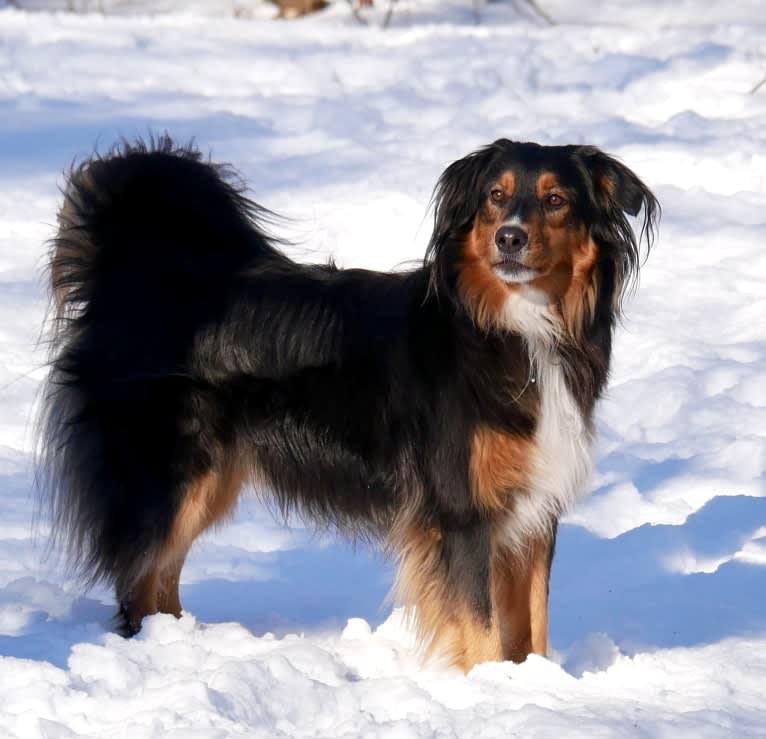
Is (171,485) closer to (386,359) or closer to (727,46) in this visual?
(386,359)

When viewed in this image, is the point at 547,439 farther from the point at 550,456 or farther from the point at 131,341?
the point at 131,341

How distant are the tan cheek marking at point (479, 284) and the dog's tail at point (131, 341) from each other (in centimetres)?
79

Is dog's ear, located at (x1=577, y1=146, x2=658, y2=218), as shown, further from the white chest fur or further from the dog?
the white chest fur

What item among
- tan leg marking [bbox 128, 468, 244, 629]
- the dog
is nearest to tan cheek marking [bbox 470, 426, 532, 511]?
the dog

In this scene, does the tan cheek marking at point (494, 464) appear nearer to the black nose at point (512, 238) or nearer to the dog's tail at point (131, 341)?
the black nose at point (512, 238)

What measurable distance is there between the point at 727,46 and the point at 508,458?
8.22 m

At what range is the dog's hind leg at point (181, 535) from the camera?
15.4ft

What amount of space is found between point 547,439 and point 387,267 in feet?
11.7

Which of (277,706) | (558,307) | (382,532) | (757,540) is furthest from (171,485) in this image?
(757,540)

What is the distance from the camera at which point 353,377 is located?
4.58m

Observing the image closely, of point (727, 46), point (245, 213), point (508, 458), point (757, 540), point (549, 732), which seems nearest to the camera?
point (549, 732)

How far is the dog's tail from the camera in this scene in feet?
15.2

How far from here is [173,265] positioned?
189 inches

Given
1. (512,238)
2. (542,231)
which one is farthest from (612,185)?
(512,238)
